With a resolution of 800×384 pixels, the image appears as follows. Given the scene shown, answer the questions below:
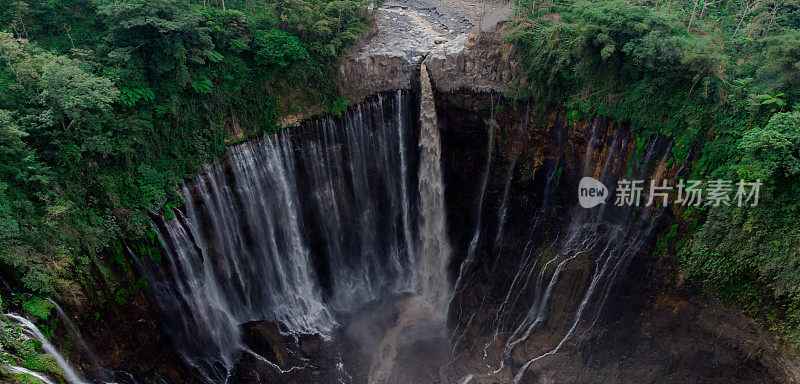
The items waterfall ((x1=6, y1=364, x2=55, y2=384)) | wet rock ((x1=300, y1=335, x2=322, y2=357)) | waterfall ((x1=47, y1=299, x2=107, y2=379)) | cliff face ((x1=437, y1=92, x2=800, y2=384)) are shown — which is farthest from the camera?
wet rock ((x1=300, y1=335, x2=322, y2=357))

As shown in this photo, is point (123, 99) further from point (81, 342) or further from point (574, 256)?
point (574, 256)

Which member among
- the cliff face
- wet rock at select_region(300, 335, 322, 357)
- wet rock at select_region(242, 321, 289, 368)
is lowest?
wet rock at select_region(300, 335, 322, 357)

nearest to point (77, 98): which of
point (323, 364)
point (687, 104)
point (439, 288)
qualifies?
point (323, 364)

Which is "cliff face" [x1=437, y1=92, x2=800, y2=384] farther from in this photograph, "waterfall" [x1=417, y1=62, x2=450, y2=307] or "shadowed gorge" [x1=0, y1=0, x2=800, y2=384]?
"waterfall" [x1=417, y1=62, x2=450, y2=307]

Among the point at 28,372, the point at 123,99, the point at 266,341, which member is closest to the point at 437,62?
the point at 123,99

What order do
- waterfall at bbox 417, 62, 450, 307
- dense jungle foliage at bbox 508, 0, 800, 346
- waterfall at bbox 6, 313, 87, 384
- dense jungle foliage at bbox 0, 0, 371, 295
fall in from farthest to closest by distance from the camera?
waterfall at bbox 417, 62, 450, 307 < dense jungle foliage at bbox 508, 0, 800, 346 < dense jungle foliage at bbox 0, 0, 371, 295 < waterfall at bbox 6, 313, 87, 384

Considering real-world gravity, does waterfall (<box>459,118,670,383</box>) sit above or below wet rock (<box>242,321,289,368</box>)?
above

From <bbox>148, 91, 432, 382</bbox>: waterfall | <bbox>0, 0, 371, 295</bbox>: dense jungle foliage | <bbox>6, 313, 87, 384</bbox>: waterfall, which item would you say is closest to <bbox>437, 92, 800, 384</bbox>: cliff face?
<bbox>148, 91, 432, 382</bbox>: waterfall

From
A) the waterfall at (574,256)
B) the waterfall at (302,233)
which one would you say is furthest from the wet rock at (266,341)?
the waterfall at (574,256)
